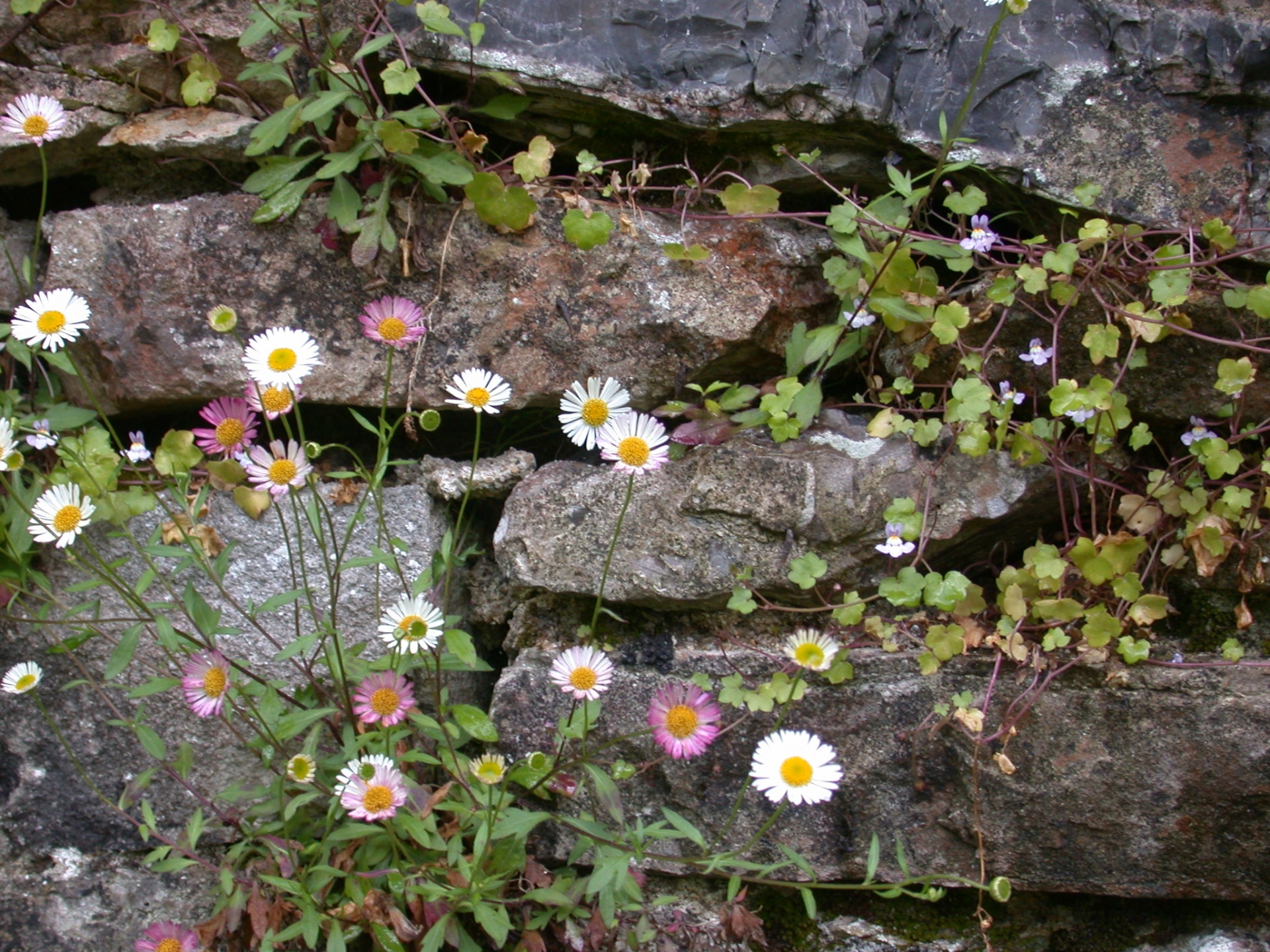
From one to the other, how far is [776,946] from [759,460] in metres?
0.86

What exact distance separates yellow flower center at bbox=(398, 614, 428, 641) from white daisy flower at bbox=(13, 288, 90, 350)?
0.70 m

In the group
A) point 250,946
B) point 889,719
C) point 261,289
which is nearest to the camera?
point 250,946

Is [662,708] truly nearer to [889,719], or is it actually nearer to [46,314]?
[889,719]

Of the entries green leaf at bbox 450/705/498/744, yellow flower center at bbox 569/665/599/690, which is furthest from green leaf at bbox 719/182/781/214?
green leaf at bbox 450/705/498/744

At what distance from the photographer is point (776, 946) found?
169cm

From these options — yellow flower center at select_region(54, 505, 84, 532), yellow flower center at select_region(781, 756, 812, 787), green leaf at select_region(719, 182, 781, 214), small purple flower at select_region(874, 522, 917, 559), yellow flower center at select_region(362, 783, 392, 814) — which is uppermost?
green leaf at select_region(719, 182, 781, 214)

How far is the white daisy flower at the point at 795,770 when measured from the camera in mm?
1346

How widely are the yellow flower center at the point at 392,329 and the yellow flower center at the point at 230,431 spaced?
288 mm

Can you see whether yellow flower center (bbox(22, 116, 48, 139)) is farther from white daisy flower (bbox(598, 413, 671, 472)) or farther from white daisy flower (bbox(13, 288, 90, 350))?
white daisy flower (bbox(598, 413, 671, 472))

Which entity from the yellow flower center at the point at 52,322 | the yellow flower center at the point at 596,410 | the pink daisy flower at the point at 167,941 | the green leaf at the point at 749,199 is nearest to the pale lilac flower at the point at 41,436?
the yellow flower center at the point at 52,322

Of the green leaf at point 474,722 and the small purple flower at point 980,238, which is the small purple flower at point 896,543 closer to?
the small purple flower at point 980,238

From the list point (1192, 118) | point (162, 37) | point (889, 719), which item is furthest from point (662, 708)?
point (162, 37)

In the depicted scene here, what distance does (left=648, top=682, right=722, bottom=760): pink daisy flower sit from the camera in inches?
57.3

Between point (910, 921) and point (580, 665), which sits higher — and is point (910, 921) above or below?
below
